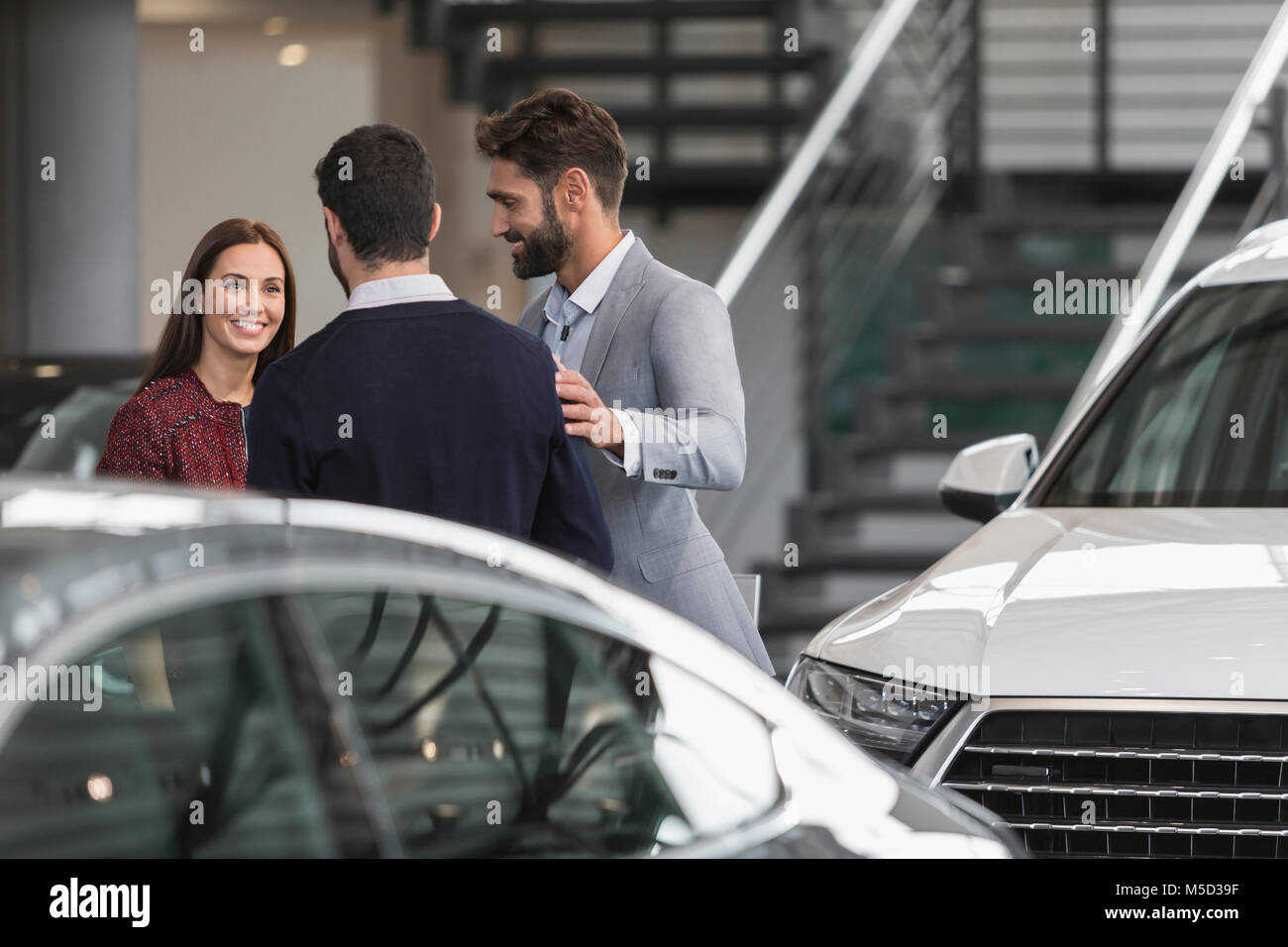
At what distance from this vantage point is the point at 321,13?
8.75 meters

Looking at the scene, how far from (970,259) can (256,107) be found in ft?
11.9

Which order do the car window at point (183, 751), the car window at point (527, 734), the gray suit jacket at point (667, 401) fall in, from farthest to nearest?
the gray suit jacket at point (667, 401) → the car window at point (527, 734) → the car window at point (183, 751)

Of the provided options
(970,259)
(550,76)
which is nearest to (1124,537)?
(970,259)

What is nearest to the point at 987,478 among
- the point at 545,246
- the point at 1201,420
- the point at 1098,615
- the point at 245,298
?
the point at 1201,420

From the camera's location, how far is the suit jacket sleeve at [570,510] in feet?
8.18

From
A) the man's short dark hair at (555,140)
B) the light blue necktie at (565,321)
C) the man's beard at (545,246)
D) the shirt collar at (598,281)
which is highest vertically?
the man's short dark hair at (555,140)

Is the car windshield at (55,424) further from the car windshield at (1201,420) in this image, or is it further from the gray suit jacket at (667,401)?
the car windshield at (1201,420)

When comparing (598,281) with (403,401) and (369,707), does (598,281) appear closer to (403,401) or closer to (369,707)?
(403,401)

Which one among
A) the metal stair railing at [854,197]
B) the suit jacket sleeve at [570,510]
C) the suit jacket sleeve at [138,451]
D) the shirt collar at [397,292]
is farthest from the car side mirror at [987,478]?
the metal stair railing at [854,197]

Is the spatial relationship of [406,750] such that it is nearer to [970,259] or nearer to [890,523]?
[970,259]

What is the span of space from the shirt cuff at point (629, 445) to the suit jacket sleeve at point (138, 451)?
2.44ft

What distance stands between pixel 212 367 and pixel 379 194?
2.18ft

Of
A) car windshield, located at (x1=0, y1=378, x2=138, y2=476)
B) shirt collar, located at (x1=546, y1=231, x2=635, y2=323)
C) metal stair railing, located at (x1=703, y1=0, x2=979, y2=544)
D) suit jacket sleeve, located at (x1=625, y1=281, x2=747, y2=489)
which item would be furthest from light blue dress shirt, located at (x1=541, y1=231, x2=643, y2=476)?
metal stair railing, located at (x1=703, y1=0, x2=979, y2=544)

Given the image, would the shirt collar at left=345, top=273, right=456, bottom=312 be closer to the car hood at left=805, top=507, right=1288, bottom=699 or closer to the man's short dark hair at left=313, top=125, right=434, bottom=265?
the man's short dark hair at left=313, top=125, right=434, bottom=265
